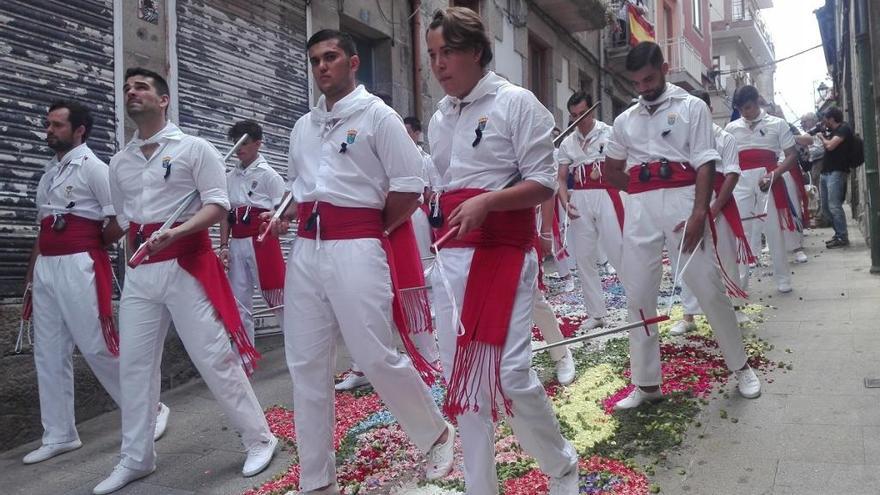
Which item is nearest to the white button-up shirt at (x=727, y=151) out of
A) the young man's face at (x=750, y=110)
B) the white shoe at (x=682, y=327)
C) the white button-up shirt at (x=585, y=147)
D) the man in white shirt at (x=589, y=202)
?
the man in white shirt at (x=589, y=202)

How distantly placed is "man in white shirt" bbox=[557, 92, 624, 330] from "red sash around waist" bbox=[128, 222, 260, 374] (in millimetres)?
3615

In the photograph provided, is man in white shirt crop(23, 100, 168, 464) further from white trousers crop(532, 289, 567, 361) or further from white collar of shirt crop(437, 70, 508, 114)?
white collar of shirt crop(437, 70, 508, 114)

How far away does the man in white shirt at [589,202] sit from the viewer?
7.27m

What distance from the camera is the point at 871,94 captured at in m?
9.50

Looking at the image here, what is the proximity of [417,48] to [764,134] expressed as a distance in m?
5.01

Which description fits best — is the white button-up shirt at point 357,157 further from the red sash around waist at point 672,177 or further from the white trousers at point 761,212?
the white trousers at point 761,212

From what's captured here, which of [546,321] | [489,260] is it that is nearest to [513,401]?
[489,260]

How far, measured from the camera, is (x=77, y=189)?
209 inches

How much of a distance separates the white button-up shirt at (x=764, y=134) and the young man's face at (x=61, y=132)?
6.62m

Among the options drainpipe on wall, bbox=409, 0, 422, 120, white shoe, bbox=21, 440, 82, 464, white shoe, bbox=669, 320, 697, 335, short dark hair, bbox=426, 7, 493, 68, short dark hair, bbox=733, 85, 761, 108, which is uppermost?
drainpipe on wall, bbox=409, 0, 422, 120

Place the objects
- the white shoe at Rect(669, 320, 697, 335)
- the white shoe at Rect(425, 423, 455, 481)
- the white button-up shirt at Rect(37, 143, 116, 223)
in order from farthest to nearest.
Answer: the white shoe at Rect(669, 320, 697, 335) < the white button-up shirt at Rect(37, 143, 116, 223) < the white shoe at Rect(425, 423, 455, 481)

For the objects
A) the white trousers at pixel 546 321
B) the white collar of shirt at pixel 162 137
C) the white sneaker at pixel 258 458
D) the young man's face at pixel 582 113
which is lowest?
the white sneaker at pixel 258 458

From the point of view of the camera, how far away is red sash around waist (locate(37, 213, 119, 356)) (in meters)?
5.21

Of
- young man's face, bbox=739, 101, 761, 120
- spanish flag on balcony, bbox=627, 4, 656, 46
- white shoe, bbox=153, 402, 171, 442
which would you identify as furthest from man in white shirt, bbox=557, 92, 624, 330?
spanish flag on balcony, bbox=627, 4, 656, 46
